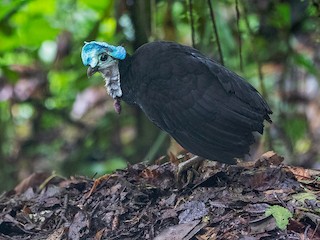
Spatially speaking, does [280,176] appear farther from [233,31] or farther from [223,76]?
[233,31]

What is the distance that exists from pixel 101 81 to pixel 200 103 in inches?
128

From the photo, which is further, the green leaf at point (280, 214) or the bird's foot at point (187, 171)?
the bird's foot at point (187, 171)

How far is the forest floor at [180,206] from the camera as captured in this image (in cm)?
315

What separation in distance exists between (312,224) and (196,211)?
540mm

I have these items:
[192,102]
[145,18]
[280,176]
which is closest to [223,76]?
[192,102]

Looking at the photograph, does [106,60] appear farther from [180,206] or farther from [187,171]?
[180,206]

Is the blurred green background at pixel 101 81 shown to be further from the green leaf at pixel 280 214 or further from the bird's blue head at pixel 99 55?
the green leaf at pixel 280 214

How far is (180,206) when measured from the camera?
3373 millimetres

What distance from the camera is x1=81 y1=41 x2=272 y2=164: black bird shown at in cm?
332

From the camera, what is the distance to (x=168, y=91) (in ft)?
11.3

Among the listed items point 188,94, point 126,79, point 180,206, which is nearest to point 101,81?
point 126,79

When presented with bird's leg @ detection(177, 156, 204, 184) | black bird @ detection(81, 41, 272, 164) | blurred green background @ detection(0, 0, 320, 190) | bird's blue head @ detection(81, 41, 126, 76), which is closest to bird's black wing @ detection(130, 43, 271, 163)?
black bird @ detection(81, 41, 272, 164)

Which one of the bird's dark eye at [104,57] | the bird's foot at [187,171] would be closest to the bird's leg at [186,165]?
the bird's foot at [187,171]

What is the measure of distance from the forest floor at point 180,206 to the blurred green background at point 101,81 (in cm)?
151
